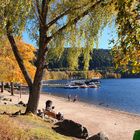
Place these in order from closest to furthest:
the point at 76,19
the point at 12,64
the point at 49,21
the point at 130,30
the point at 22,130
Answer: the point at 130,30 < the point at 22,130 < the point at 76,19 < the point at 49,21 < the point at 12,64

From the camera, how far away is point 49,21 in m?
22.1

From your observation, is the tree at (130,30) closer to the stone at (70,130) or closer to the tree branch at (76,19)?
the tree branch at (76,19)

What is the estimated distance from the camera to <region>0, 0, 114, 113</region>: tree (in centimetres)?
1883

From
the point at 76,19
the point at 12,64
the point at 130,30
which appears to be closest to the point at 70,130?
the point at 76,19

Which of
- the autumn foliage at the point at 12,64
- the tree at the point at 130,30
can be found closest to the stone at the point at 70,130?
the tree at the point at 130,30

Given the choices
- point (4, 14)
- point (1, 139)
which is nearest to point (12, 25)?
point (4, 14)

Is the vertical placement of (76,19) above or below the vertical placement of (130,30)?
above

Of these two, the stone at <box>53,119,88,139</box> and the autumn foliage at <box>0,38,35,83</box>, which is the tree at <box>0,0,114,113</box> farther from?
the autumn foliage at <box>0,38,35,83</box>

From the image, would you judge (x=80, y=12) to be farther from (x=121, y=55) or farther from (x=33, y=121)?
(x=121, y=55)

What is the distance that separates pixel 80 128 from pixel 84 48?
183 inches

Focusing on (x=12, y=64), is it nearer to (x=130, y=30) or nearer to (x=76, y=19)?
(x=76, y=19)

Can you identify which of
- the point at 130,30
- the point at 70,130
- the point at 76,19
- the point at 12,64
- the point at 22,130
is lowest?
the point at 70,130

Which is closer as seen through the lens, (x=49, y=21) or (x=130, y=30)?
(x=130, y=30)

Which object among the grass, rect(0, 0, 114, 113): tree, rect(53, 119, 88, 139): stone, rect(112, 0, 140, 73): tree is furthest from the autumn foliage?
rect(112, 0, 140, 73): tree
